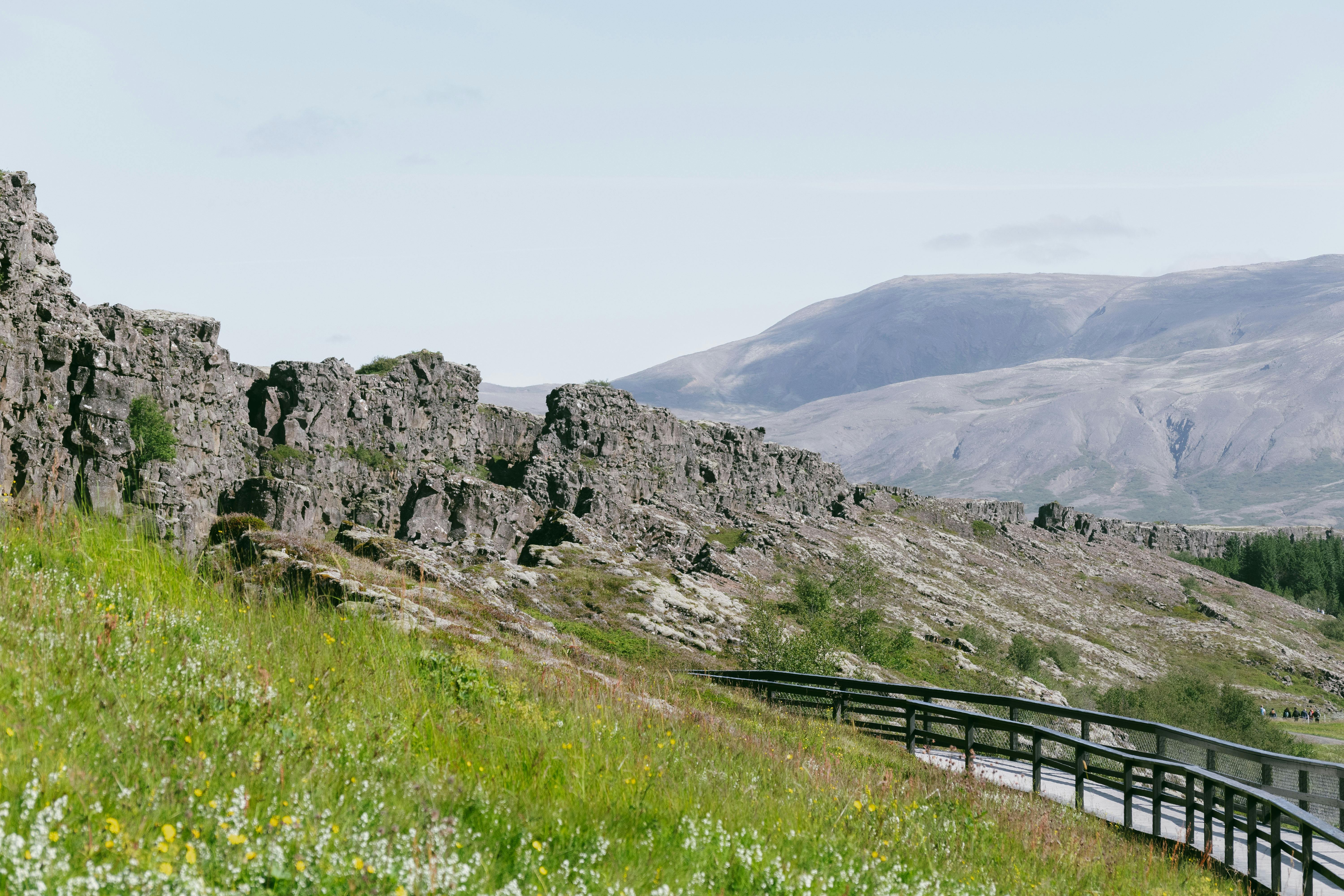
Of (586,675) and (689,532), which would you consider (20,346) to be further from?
(689,532)

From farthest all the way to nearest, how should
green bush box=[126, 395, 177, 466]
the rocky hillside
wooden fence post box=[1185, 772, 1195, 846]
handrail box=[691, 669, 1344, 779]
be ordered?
green bush box=[126, 395, 177, 466] < the rocky hillside < wooden fence post box=[1185, 772, 1195, 846] < handrail box=[691, 669, 1344, 779]

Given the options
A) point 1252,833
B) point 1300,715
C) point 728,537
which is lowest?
point 1300,715

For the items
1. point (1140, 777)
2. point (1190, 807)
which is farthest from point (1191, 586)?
point (1190, 807)

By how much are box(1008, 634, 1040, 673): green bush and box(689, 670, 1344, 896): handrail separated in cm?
6907

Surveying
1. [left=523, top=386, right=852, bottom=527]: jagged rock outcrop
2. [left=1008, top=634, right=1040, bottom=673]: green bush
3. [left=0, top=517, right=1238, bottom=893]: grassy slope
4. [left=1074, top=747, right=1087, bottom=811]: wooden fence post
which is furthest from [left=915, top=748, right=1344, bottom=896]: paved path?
[left=523, top=386, right=852, bottom=527]: jagged rock outcrop

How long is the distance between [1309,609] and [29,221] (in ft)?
657

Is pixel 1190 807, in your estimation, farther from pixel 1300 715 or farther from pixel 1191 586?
pixel 1191 586

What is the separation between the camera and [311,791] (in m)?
5.34

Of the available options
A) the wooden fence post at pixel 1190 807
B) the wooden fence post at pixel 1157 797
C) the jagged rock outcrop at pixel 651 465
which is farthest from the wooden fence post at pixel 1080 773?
the jagged rock outcrop at pixel 651 465

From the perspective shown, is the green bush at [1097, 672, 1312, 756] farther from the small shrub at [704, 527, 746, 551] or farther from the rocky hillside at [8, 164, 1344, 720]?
the small shrub at [704, 527, 746, 551]

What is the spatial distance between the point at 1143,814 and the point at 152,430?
63.5 meters

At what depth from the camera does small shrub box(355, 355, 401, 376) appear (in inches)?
3873

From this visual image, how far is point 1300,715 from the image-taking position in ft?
309

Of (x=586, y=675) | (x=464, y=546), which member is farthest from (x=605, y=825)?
(x=464, y=546)
